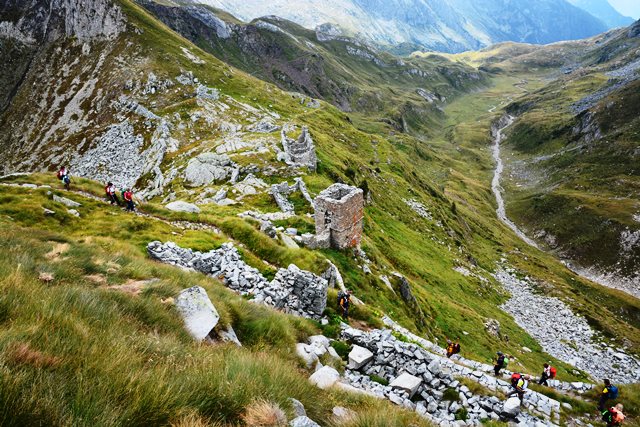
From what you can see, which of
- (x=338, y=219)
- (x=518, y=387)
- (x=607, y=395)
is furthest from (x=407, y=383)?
(x=338, y=219)

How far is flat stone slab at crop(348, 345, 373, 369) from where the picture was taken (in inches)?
521

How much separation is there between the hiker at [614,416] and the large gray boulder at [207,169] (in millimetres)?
45910

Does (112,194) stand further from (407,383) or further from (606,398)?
(606,398)

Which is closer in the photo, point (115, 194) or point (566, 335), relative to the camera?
point (115, 194)

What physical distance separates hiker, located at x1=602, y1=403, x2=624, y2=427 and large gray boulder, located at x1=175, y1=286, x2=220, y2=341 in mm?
17086

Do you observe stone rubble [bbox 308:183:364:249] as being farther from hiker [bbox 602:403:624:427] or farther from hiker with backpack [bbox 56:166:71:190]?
hiker with backpack [bbox 56:166:71:190]

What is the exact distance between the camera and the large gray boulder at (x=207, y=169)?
51.1 m

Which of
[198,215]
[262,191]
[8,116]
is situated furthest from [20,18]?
[198,215]

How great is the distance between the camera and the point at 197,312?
32.6 ft

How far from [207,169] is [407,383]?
46.9 m

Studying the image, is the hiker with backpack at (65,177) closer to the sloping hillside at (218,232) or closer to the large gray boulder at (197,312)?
the sloping hillside at (218,232)

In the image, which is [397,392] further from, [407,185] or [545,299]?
[407,185]

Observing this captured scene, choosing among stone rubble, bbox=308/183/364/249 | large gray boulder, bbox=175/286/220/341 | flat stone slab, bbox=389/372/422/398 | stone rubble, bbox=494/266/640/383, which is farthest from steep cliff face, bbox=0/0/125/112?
stone rubble, bbox=494/266/640/383

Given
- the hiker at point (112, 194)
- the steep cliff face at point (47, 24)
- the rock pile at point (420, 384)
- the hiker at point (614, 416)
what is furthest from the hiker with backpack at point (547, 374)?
the steep cliff face at point (47, 24)
